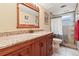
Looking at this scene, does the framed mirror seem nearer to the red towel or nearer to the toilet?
the toilet

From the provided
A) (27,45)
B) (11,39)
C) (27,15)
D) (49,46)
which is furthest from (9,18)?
(49,46)

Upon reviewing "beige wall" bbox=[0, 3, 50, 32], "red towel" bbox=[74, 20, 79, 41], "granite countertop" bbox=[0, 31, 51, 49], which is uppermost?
"beige wall" bbox=[0, 3, 50, 32]

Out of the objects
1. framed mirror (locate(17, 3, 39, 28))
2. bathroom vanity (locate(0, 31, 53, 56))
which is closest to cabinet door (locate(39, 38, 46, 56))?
bathroom vanity (locate(0, 31, 53, 56))

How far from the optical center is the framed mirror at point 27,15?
4.88 feet

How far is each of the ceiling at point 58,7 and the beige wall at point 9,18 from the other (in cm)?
10

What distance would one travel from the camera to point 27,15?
148 centimetres

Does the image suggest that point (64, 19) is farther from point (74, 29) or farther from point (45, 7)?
point (45, 7)

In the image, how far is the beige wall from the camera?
1.32 m

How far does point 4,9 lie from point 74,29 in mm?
935

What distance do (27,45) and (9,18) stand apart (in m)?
0.50

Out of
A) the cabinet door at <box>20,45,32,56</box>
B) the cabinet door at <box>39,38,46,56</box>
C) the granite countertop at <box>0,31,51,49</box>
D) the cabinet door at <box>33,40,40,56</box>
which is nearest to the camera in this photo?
the granite countertop at <box>0,31,51,49</box>

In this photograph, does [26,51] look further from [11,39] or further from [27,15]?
[27,15]

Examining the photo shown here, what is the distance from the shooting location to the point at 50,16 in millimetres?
1402

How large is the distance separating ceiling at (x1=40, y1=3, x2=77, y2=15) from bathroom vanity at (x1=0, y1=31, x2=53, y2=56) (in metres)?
0.31
